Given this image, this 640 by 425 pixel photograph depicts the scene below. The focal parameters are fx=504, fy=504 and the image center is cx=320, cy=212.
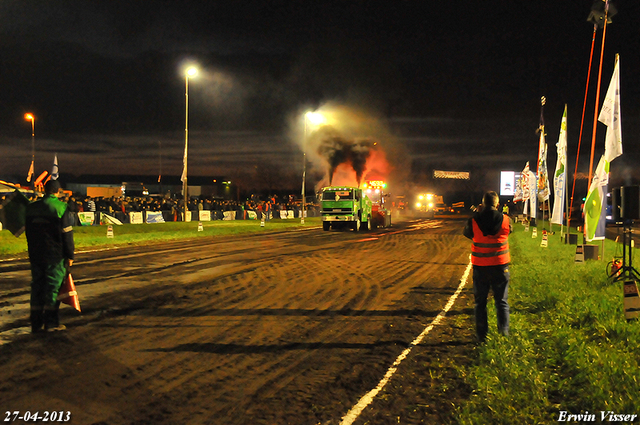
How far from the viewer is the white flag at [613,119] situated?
11805 millimetres

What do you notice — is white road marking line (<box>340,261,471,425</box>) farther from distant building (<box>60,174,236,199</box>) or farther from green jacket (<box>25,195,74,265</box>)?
distant building (<box>60,174,236,199</box>)

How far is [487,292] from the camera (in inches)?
256

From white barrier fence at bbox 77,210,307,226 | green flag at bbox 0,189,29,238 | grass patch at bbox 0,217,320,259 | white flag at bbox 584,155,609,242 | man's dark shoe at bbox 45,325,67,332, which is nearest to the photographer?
man's dark shoe at bbox 45,325,67,332

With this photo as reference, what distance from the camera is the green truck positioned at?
3209 cm

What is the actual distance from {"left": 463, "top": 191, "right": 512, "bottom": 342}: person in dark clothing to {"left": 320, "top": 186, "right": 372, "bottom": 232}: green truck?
25407 millimetres

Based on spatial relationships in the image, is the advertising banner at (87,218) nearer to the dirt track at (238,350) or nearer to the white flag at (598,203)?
the dirt track at (238,350)

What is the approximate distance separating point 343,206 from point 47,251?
26.0 metres

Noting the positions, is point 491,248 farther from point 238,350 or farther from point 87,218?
point 87,218

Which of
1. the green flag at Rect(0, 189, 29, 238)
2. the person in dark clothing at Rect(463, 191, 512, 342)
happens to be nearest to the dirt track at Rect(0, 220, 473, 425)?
the person in dark clothing at Rect(463, 191, 512, 342)

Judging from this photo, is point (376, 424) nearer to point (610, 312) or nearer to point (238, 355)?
point (238, 355)

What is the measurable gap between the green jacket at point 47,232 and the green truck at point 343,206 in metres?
25.8

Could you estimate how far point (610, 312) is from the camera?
7.63 m

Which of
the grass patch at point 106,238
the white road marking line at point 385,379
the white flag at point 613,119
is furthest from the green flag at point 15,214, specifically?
the white flag at point 613,119

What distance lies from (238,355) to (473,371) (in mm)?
2707
